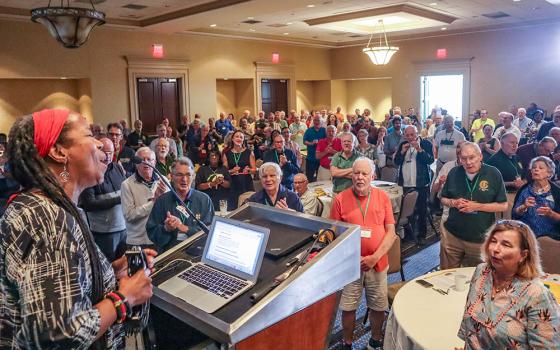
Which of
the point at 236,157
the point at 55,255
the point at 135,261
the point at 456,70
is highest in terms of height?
the point at 456,70

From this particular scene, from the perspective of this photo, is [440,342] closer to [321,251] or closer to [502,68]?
[321,251]

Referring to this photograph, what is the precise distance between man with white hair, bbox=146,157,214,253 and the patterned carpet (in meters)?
1.41

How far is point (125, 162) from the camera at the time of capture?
252 inches

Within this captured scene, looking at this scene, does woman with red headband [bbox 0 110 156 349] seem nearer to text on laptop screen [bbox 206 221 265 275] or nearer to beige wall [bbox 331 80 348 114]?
text on laptop screen [bbox 206 221 265 275]

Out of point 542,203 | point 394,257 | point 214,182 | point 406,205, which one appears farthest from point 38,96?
point 542,203

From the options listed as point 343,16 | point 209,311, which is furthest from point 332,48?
point 209,311

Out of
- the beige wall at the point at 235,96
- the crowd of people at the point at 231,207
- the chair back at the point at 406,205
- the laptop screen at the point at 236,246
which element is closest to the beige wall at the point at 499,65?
the crowd of people at the point at 231,207

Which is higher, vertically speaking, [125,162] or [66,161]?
[66,161]

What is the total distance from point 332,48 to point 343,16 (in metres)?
6.36

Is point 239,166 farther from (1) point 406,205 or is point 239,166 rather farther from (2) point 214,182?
(1) point 406,205

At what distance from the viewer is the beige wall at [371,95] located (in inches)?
706

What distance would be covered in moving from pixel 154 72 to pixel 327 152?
666 cm

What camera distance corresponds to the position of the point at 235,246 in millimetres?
1860

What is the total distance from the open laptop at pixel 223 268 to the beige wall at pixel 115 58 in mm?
9711
